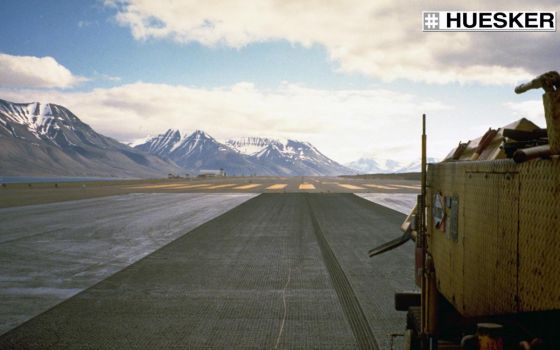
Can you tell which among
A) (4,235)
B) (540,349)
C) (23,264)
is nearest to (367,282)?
(540,349)

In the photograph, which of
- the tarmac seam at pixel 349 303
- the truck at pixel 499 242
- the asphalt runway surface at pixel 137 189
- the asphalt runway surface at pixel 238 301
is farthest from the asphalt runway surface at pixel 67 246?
the asphalt runway surface at pixel 137 189

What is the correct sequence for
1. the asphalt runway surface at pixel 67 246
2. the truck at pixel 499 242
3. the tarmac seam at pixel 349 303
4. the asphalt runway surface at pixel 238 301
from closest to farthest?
the truck at pixel 499 242 → the tarmac seam at pixel 349 303 → the asphalt runway surface at pixel 238 301 → the asphalt runway surface at pixel 67 246

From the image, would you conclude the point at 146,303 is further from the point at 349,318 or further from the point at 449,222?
the point at 449,222

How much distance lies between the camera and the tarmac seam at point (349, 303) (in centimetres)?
534

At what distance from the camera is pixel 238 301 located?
22.9ft

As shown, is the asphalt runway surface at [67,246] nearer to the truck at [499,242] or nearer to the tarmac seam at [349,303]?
the tarmac seam at [349,303]

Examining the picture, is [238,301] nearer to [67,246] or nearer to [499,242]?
[499,242]

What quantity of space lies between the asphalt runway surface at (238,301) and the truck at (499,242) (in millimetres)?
1810

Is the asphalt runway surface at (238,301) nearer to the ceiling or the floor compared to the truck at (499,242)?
nearer to the floor

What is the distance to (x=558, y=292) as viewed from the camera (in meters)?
2.12

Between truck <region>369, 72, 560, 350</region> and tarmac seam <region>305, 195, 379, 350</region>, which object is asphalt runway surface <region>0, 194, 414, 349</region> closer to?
tarmac seam <region>305, 195, 379, 350</region>

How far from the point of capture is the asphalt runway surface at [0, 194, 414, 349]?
5.44 m

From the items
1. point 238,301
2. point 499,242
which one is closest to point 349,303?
point 238,301

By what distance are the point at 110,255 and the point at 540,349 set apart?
10.0 m
